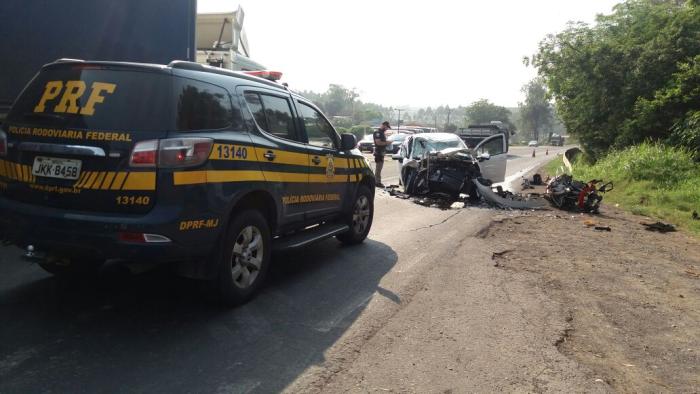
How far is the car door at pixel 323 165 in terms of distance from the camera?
564cm

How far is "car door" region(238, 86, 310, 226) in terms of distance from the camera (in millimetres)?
4688

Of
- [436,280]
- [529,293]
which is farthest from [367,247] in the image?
[529,293]

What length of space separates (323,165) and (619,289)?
336 cm

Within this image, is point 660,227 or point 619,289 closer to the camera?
point 619,289

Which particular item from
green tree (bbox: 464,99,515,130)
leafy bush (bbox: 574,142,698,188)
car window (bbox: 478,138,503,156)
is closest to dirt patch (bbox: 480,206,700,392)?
car window (bbox: 478,138,503,156)

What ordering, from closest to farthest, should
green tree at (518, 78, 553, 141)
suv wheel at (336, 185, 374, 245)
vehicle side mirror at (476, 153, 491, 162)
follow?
suv wheel at (336, 185, 374, 245) < vehicle side mirror at (476, 153, 491, 162) < green tree at (518, 78, 553, 141)


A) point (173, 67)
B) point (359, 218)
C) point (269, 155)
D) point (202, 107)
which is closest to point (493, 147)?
point (359, 218)

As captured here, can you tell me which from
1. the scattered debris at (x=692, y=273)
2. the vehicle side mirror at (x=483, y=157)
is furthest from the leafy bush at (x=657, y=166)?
the scattered debris at (x=692, y=273)

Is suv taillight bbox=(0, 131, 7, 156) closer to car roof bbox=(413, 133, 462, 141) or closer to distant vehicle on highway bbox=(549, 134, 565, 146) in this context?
car roof bbox=(413, 133, 462, 141)

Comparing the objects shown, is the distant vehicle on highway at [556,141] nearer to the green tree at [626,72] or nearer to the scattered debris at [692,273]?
the green tree at [626,72]

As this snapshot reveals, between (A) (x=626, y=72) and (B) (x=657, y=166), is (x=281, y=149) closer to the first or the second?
(B) (x=657, y=166)

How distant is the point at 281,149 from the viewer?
4.95 metres

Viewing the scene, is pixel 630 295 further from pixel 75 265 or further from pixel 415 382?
pixel 75 265

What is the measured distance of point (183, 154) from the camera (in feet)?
12.3
